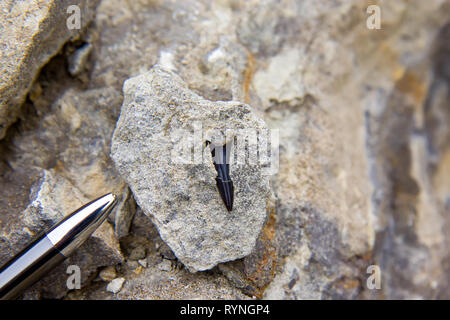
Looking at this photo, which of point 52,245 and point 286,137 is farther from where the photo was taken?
point 286,137

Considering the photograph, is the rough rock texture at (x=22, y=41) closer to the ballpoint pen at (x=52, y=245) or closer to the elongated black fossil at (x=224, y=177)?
the ballpoint pen at (x=52, y=245)

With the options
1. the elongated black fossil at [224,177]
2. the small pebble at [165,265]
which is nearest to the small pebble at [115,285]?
the small pebble at [165,265]

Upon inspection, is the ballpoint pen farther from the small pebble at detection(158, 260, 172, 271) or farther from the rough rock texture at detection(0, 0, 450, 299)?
the small pebble at detection(158, 260, 172, 271)

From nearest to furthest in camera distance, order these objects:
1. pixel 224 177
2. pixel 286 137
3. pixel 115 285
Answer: pixel 224 177, pixel 115 285, pixel 286 137

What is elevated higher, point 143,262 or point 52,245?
point 52,245

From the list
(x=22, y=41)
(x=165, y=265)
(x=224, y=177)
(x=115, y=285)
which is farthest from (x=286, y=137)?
(x=22, y=41)

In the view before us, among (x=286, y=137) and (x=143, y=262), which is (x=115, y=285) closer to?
(x=143, y=262)

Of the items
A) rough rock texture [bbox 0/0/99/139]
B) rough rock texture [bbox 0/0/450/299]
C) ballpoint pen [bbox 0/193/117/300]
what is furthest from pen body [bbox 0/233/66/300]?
rough rock texture [bbox 0/0/99/139]
